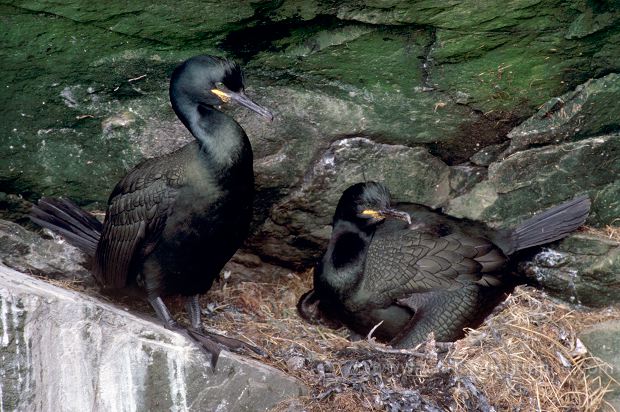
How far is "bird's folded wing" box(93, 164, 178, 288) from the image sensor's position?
19.0ft

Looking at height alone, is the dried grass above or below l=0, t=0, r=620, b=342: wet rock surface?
below

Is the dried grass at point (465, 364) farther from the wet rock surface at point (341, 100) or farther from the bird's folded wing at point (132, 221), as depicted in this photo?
the bird's folded wing at point (132, 221)

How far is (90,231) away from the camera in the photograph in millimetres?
6387

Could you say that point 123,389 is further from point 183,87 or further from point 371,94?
point 371,94

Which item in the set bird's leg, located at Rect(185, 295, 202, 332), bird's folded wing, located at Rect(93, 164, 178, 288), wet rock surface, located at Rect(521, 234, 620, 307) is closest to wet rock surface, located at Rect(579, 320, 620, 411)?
wet rock surface, located at Rect(521, 234, 620, 307)

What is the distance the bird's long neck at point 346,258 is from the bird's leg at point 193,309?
84 centimetres

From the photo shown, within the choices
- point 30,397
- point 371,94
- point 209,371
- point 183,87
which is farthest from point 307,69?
point 30,397

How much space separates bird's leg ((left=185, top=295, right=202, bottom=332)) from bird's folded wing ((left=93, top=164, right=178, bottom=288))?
0.50m

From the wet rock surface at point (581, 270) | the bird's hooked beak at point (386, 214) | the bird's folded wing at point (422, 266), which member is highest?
the bird's hooked beak at point (386, 214)

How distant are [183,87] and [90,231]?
4.19ft

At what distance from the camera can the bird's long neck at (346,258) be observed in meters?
6.37

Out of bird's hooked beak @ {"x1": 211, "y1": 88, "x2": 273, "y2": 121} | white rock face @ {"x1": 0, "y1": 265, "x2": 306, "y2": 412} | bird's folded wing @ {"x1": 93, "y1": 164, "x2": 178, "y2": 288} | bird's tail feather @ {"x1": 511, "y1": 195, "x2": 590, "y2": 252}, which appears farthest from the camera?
bird's tail feather @ {"x1": 511, "y1": 195, "x2": 590, "y2": 252}

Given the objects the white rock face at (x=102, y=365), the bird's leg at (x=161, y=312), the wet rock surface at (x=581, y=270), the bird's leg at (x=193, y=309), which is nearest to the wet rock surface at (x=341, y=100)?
the wet rock surface at (x=581, y=270)

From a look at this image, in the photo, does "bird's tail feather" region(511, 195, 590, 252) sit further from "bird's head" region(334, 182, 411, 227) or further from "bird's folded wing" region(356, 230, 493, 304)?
"bird's head" region(334, 182, 411, 227)
